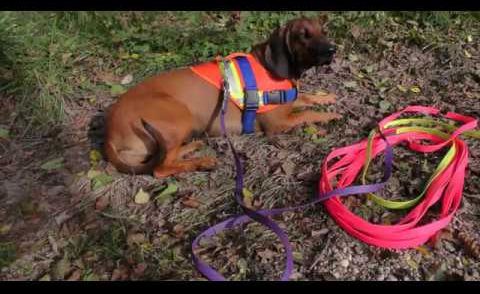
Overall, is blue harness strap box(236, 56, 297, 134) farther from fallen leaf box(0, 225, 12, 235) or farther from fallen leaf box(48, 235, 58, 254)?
fallen leaf box(0, 225, 12, 235)

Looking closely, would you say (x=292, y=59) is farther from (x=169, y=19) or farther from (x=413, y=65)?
(x=169, y=19)

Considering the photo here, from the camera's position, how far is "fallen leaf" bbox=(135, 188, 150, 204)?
12.0ft

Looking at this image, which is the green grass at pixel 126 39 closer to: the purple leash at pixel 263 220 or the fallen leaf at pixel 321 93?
the fallen leaf at pixel 321 93

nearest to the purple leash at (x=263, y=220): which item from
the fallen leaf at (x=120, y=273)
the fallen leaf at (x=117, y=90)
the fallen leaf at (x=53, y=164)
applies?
the fallen leaf at (x=120, y=273)

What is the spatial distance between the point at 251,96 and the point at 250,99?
0.03 meters

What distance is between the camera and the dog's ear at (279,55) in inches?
163

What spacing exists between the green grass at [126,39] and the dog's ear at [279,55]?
1.17m

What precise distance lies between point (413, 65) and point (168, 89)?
100 inches

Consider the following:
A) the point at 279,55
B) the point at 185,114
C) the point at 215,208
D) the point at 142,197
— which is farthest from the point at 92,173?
the point at 279,55

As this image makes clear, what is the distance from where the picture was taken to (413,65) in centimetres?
507

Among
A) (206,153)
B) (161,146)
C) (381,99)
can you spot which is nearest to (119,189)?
(161,146)

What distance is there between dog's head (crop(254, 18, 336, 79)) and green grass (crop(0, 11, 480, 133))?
3.92 feet

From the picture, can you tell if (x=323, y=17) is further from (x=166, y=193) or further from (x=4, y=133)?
(x=4, y=133)

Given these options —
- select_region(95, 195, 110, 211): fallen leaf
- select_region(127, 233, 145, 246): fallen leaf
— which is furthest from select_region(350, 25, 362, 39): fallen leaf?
select_region(127, 233, 145, 246): fallen leaf
